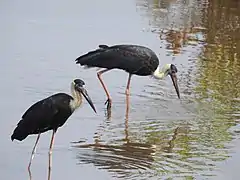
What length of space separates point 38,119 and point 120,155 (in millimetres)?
1104

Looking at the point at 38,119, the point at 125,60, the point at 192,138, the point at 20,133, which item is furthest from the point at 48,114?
the point at 125,60

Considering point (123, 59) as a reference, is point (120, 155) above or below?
below

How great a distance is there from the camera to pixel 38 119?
7789 millimetres

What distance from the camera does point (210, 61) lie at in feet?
45.2

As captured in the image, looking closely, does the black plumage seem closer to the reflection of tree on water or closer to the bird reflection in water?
the reflection of tree on water

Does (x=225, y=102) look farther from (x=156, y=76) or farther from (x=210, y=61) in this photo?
(x=210, y=61)

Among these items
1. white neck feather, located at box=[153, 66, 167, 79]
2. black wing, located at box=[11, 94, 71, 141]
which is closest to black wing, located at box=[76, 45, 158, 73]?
white neck feather, located at box=[153, 66, 167, 79]

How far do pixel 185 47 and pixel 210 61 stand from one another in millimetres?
1362

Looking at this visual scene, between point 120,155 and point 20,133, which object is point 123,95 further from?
point 20,133

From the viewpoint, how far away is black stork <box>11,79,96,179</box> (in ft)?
25.6

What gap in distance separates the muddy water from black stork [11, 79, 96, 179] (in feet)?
1.21

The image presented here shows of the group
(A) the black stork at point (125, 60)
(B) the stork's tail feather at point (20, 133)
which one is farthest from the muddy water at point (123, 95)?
(A) the black stork at point (125, 60)

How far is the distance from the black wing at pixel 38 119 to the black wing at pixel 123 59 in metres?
2.71

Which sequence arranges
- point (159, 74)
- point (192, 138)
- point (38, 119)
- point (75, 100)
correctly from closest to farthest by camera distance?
point (38, 119) < point (75, 100) < point (192, 138) < point (159, 74)
